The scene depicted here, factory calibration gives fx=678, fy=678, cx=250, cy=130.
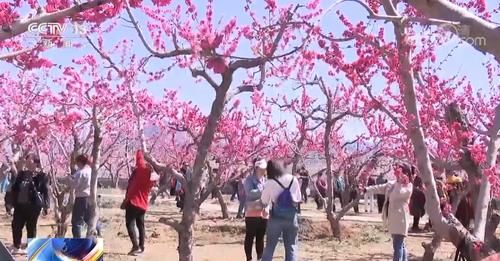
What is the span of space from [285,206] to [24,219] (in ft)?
13.6

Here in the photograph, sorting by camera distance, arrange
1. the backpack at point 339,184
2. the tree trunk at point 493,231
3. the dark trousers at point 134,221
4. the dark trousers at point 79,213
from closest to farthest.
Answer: the tree trunk at point 493,231 → the dark trousers at point 79,213 → the dark trousers at point 134,221 → the backpack at point 339,184

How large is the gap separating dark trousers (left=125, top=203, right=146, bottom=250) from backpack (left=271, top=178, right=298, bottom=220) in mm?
2815

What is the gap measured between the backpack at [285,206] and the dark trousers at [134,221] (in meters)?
2.82

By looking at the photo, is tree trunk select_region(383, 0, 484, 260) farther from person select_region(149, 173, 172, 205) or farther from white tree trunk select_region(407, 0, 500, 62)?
person select_region(149, 173, 172, 205)

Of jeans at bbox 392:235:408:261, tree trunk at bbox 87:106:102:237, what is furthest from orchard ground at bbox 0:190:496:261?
jeans at bbox 392:235:408:261

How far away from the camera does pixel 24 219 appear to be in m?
9.37

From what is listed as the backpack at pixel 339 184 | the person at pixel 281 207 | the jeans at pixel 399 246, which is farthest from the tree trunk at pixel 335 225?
the backpack at pixel 339 184

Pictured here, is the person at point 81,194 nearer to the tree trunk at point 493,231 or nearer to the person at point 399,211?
the person at point 399,211

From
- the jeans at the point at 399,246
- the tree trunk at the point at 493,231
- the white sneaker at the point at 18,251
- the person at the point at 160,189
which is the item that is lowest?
the white sneaker at the point at 18,251

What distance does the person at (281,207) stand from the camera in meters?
7.18

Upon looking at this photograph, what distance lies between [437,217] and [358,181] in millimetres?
13434

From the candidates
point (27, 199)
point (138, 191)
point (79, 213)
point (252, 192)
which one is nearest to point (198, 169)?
point (252, 192)

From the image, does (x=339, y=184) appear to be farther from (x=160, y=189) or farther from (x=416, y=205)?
(x=416, y=205)

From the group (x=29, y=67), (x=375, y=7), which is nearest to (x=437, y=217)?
(x=375, y=7)
